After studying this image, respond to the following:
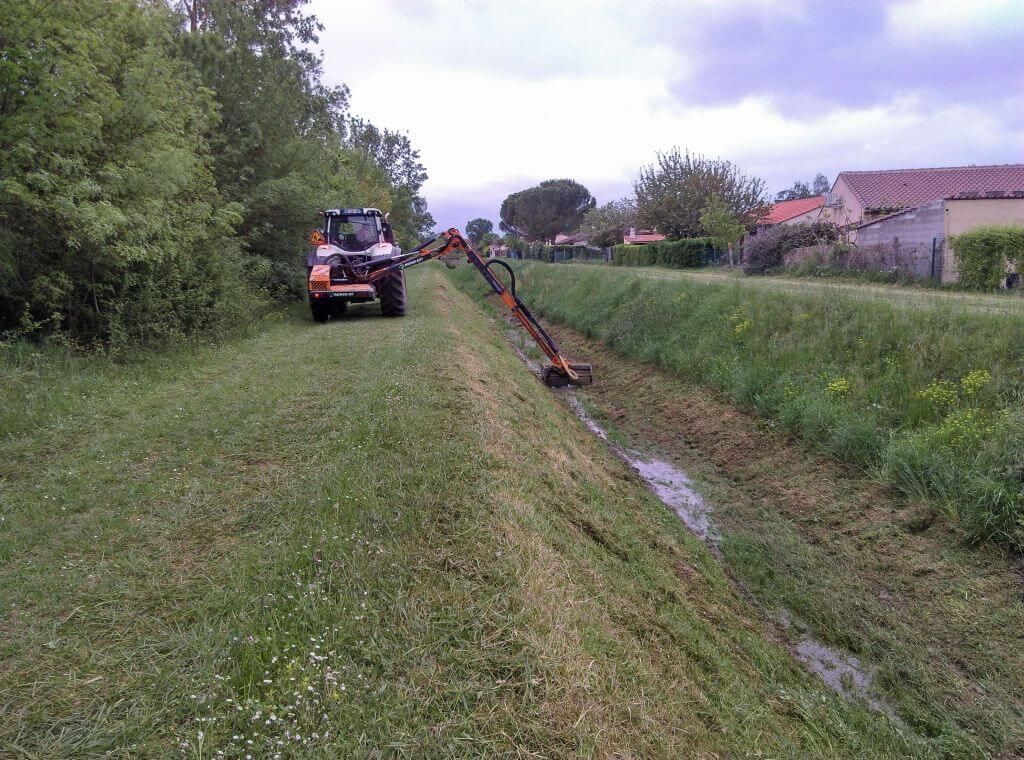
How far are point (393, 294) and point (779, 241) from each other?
15.5 meters

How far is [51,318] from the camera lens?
27.7 feet

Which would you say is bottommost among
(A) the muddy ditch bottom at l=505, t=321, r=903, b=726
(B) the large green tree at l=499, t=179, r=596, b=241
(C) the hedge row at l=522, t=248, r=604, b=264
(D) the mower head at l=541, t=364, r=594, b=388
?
(A) the muddy ditch bottom at l=505, t=321, r=903, b=726

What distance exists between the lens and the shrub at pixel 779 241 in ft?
73.6

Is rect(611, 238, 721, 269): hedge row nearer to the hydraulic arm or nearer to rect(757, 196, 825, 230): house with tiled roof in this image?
rect(757, 196, 825, 230): house with tiled roof

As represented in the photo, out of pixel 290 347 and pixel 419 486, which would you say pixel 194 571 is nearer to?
pixel 419 486

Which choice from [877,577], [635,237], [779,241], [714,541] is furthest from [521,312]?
[635,237]

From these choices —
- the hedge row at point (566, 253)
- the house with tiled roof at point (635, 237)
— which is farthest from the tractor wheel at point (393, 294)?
the house with tiled roof at point (635, 237)

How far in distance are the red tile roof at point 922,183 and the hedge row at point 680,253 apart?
7743 millimetres

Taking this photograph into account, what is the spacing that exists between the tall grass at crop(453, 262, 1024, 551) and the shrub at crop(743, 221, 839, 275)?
36.3ft

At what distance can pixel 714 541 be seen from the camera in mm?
6289

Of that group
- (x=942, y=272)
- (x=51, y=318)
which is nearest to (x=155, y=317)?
(x=51, y=318)

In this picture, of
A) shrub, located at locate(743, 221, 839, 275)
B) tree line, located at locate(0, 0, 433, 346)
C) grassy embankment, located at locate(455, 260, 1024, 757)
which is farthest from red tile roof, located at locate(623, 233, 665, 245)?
grassy embankment, located at locate(455, 260, 1024, 757)

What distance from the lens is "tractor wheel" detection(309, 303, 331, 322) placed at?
15.3m

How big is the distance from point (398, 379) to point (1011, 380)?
7.06 m
